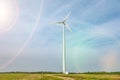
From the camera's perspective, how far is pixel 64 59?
4075 inches

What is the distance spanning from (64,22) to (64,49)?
12.4 meters

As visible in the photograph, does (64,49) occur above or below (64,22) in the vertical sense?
below

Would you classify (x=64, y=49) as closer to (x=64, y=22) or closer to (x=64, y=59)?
(x=64, y=59)

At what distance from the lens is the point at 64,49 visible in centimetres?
10481

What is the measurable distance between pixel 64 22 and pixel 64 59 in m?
16.7

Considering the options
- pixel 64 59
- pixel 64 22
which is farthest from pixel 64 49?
pixel 64 22

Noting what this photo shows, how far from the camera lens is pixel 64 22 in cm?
10944

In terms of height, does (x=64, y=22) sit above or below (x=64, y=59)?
above

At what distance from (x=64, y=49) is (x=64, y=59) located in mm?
4252
